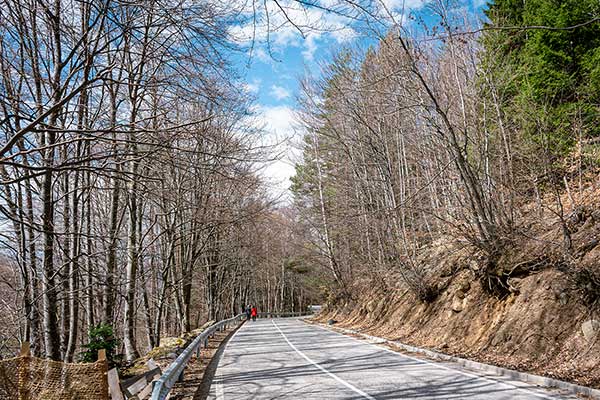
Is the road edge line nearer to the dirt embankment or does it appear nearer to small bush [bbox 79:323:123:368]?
the dirt embankment

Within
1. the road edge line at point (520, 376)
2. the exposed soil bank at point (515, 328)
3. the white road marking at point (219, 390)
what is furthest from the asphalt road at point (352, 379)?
the exposed soil bank at point (515, 328)

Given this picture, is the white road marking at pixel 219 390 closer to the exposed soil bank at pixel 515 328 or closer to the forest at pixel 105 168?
the forest at pixel 105 168

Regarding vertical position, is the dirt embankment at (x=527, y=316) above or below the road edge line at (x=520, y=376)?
above

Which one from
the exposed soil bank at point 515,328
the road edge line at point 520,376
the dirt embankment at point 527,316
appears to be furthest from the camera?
the dirt embankment at point 527,316

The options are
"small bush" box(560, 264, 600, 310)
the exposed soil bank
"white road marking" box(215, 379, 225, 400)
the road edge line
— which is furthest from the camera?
"small bush" box(560, 264, 600, 310)

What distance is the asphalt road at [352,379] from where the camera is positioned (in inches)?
315

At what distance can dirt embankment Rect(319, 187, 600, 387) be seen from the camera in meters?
9.35

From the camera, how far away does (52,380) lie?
206 inches

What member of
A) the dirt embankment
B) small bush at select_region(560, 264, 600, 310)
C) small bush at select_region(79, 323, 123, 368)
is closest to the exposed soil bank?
the dirt embankment

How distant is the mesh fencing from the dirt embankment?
301 inches

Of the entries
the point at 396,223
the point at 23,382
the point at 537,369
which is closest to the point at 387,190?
the point at 396,223

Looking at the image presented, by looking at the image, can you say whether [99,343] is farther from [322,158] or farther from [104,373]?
[322,158]

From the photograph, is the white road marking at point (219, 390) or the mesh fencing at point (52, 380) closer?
the mesh fencing at point (52, 380)

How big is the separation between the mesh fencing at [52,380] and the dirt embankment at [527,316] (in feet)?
25.1
